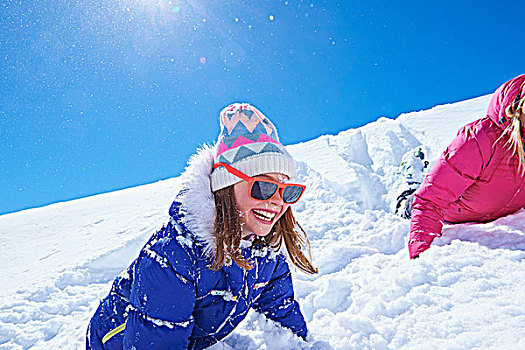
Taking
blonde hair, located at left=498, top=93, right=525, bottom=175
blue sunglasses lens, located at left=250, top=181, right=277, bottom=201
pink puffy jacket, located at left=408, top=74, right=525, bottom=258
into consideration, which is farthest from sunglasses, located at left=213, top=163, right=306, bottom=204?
blonde hair, located at left=498, top=93, right=525, bottom=175

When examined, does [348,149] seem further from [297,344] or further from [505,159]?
[297,344]

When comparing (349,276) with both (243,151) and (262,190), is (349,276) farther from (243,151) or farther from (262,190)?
(243,151)

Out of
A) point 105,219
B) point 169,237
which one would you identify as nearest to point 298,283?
point 169,237

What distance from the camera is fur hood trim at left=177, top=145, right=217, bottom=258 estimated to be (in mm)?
1450

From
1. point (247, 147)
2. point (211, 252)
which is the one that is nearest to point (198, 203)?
point (211, 252)

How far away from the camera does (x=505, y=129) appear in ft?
6.59

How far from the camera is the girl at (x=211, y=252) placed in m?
1.35

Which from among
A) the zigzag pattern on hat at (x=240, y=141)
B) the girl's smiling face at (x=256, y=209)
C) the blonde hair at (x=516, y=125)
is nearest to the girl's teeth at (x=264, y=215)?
the girl's smiling face at (x=256, y=209)

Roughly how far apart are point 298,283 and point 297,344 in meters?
0.87

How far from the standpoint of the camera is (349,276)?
2338 mm

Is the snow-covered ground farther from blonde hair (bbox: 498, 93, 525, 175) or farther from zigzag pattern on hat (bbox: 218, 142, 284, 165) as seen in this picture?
blonde hair (bbox: 498, 93, 525, 175)

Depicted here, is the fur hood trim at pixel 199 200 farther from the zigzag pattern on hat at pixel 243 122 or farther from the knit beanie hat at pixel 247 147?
the zigzag pattern on hat at pixel 243 122

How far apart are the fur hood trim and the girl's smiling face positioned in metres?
0.14

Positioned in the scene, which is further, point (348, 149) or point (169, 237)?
point (348, 149)
